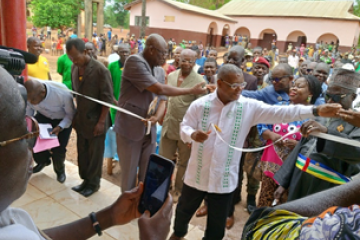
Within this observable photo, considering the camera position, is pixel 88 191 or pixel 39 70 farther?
pixel 39 70

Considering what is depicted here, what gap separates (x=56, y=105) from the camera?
11.1 ft

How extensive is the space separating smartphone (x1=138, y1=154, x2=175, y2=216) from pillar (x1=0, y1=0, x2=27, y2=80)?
3.01 m

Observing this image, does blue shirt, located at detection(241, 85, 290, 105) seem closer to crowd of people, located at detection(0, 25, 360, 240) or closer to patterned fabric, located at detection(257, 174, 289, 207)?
crowd of people, located at detection(0, 25, 360, 240)

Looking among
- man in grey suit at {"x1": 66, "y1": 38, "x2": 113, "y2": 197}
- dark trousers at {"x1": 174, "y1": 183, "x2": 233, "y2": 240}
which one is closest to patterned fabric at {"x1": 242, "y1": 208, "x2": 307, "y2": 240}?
dark trousers at {"x1": 174, "y1": 183, "x2": 233, "y2": 240}

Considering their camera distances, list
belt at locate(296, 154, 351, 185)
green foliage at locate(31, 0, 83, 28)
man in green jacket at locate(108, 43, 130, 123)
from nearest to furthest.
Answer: belt at locate(296, 154, 351, 185) < man in green jacket at locate(108, 43, 130, 123) < green foliage at locate(31, 0, 83, 28)

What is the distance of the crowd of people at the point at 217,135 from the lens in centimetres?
141

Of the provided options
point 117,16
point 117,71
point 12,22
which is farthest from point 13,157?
point 117,16

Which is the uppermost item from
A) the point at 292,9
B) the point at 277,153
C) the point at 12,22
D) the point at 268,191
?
the point at 292,9

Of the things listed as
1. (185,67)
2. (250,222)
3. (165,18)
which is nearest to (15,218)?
(250,222)

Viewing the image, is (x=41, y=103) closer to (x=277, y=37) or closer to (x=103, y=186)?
(x=103, y=186)

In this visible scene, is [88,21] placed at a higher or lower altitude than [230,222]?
higher

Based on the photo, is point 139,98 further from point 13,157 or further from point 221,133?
point 13,157

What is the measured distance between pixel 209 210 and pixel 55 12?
29671 millimetres

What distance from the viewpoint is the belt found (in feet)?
7.22
